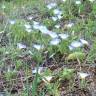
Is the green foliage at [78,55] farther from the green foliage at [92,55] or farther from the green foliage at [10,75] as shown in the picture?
the green foliage at [10,75]

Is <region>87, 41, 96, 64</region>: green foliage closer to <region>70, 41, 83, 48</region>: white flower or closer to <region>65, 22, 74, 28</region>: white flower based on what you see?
<region>70, 41, 83, 48</region>: white flower

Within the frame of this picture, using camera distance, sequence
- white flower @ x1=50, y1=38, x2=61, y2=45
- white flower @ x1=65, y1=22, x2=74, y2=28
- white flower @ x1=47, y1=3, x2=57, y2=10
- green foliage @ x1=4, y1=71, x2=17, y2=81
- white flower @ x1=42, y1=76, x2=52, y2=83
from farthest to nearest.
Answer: white flower @ x1=47, y1=3, x2=57, y2=10 → white flower @ x1=65, y1=22, x2=74, y2=28 → white flower @ x1=50, y1=38, x2=61, y2=45 → green foliage @ x1=4, y1=71, x2=17, y2=81 → white flower @ x1=42, y1=76, x2=52, y2=83

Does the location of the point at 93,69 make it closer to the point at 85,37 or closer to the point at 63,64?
the point at 63,64

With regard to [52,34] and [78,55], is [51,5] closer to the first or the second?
[52,34]

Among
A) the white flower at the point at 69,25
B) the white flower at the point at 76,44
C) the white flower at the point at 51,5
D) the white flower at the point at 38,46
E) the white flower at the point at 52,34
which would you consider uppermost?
the white flower at the point at 51,5

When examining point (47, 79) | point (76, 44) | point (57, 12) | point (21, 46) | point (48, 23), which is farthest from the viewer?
point (57, 12)

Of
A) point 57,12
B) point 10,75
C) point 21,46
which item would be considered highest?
point 57,12

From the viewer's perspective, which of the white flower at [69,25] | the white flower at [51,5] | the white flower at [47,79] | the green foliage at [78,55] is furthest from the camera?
the white flower at [51,5]

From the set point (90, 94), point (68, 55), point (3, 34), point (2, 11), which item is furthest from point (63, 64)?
point (2, 11)

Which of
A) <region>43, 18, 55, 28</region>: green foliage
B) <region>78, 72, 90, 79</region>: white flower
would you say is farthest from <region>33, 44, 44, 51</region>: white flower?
<region>43, 18, 55, 28</region>: green foliage

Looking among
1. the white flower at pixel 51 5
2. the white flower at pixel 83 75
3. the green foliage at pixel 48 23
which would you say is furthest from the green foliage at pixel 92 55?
the white flower at pixel 51 5

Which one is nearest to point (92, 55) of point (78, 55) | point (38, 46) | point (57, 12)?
point (78, 55)
